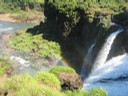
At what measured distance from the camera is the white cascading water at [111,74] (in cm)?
2145

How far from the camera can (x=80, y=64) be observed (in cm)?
3791

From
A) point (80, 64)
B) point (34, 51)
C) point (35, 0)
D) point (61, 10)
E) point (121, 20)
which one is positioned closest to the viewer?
point (121, 20)

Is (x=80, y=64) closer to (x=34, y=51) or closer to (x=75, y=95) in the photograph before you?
(x=34, y=51)

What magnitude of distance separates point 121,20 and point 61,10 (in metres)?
11.8

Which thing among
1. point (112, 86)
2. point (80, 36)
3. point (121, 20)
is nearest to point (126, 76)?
point (112, 86)

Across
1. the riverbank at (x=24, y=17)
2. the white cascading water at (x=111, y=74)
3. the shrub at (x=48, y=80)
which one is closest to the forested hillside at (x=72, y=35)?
the white cascading water at (x=111, y=74)

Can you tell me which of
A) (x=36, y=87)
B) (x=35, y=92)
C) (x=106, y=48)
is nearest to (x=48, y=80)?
(x=36, y=87)

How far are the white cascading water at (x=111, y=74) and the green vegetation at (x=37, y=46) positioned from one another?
9.34 m

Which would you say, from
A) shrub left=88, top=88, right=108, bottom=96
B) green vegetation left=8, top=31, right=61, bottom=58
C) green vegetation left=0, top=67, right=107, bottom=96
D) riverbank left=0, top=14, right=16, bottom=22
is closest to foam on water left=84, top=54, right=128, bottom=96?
green vegetation left=0, top=67, right=107, bottom=96

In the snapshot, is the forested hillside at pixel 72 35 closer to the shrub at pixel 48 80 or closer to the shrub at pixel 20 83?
the shrub at pixel 48 80

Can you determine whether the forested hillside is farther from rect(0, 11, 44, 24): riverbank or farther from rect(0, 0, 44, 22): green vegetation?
rect(0, 0, 44, 22): green vegetation

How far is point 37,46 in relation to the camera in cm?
4241

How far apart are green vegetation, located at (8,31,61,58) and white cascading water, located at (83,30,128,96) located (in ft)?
30.6

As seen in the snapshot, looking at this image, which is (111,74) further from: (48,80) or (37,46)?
(37,46)
